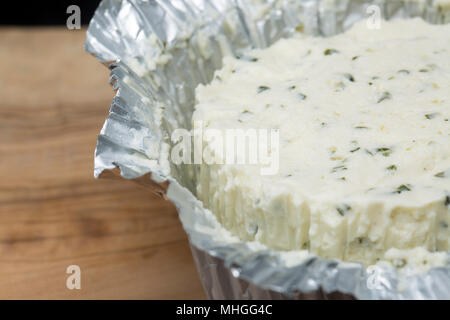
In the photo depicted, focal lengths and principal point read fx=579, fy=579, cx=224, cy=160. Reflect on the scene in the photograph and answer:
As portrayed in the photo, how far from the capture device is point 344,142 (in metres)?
1.53

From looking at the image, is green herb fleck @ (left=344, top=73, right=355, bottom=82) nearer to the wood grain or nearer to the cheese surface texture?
the cheese surface texture

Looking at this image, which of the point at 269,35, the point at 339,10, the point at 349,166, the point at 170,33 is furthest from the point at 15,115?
the point at 349,166

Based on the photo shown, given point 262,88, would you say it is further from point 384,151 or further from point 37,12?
point 37,12

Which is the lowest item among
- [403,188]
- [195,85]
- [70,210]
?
[70,210]

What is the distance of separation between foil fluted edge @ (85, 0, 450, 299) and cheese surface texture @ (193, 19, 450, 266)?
114 mm

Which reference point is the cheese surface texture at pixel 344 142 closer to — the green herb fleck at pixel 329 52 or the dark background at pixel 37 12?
the green herb fleck at pixel 329 52

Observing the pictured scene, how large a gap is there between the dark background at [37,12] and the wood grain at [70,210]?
1037 millimetres

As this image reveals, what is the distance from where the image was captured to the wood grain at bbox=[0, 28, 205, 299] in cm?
180

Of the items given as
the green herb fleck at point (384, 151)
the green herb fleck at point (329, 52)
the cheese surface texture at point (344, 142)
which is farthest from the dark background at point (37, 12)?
the green herb fleck at point (384, 151)

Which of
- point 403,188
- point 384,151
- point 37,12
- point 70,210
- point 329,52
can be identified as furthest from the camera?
point 37,12

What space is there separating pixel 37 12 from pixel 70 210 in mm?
2200

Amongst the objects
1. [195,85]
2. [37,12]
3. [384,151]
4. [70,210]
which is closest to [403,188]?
[384,151]

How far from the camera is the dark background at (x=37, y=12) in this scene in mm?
3700

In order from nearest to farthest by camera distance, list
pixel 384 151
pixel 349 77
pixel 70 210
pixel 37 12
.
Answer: pixel 384 151 → pixel 349 77 → pixel 70 210 → pixel 37 12
